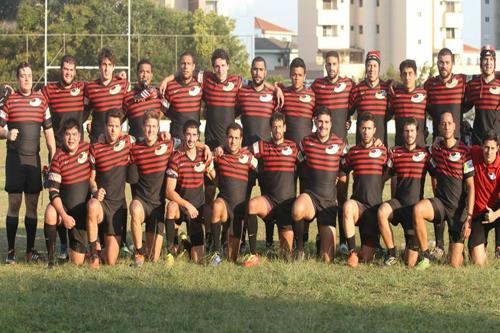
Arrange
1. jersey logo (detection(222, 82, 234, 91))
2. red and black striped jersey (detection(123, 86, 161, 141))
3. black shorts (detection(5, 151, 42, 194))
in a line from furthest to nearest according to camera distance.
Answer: jersey logo (detection(222, 82, 234, 91)), red and black striped jersey (detection(123, 86, 161, 141)), black shorts (detection(5, 151, 42, 194))

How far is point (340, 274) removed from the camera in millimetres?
8562

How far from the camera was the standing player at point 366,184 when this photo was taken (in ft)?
30.4

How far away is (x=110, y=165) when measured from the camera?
925 centimetres

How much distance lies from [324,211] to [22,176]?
281cm

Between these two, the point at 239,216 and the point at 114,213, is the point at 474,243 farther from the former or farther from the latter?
the point at 114,213

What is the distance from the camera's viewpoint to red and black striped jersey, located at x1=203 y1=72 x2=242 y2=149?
10078 mm

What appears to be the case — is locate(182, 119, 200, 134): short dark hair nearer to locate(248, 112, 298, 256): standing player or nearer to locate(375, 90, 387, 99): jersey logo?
locate(248, 112, 298, 256): standing player

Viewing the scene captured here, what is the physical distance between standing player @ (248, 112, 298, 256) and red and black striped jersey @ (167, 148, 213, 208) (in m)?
0.52

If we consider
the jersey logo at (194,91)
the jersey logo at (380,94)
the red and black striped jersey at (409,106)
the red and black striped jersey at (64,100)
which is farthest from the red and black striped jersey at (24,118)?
the red and black striped jersey at (409,106)

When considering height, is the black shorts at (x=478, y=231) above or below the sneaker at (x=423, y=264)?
above

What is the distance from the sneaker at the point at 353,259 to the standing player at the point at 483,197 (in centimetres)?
106

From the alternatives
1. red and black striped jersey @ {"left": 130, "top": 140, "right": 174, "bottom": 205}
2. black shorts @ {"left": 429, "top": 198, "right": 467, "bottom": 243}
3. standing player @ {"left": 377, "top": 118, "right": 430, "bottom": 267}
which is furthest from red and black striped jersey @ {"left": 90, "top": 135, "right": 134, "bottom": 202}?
black shorts @ {"left": 429, "top": 198, "right": 467, "bottom": 243}

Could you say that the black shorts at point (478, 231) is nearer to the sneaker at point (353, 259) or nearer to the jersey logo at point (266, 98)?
the sneaker at point (353, 259)

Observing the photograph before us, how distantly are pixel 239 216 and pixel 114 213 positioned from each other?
1.15 metres
